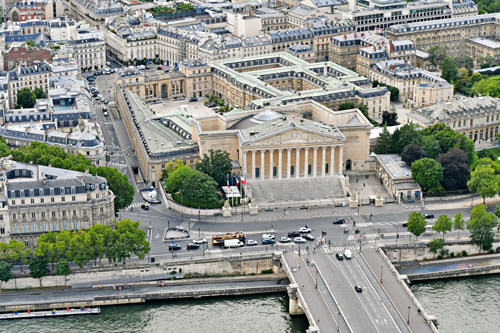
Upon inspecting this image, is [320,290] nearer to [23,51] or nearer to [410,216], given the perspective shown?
[410,216]

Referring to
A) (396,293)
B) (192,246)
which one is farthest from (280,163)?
(396,293)

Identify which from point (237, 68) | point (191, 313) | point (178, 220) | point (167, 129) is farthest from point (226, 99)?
point (191, 313)

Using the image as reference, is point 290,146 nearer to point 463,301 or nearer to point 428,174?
point 428,174

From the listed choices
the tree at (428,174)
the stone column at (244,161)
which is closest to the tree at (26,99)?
the stone column at (244,161)

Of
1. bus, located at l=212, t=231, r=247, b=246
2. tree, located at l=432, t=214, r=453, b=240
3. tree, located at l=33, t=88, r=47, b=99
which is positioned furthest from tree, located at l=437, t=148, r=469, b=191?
tree, located at l=33, t=88, r=47, b=99

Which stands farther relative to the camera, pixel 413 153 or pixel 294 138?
pixel 413 153

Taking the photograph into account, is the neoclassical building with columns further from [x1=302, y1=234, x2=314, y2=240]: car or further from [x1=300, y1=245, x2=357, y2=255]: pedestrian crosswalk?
[x1=300, y1=245, x2=357, y2=255]: pedestrian crosswalk
